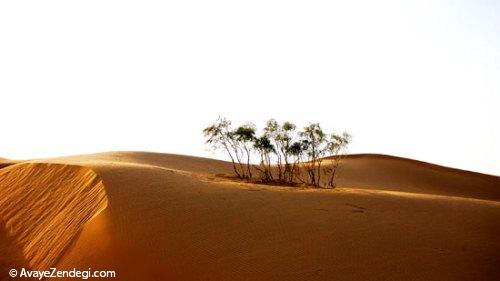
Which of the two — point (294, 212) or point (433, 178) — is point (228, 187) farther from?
point (433, 178)

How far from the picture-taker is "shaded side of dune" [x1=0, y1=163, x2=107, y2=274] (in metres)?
11.4

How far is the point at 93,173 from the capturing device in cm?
1515

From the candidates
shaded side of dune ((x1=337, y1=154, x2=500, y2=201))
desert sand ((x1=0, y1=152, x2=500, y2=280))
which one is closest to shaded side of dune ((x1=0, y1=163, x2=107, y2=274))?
desert sand ((x1=0, y1=152, x2=500, y2=280))

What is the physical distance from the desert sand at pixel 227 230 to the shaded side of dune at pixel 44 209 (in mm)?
46

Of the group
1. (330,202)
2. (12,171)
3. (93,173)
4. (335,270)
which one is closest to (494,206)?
(330,202)

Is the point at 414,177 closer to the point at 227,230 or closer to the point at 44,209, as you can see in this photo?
the point at 227,230

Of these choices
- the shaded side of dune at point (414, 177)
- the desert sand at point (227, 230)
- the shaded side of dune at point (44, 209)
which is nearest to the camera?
the desert sand at point (227, 230)

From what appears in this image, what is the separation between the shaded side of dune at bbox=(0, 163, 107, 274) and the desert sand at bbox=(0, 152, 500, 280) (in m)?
0.05

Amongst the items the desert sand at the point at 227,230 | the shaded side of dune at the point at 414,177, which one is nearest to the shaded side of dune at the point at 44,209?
the desert sand at the point at 227,230

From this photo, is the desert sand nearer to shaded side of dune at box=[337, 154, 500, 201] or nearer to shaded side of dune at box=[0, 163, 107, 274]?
shaded side of dune at box=[0, 163, 107, 274]

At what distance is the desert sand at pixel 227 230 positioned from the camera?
386 inches

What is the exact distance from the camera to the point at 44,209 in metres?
14.1

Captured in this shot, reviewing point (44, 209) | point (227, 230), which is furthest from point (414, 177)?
point (44, 209)

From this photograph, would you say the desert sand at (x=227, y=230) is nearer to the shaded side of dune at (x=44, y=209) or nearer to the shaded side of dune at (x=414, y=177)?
the shaded side of dune at (x=44, y=209)
